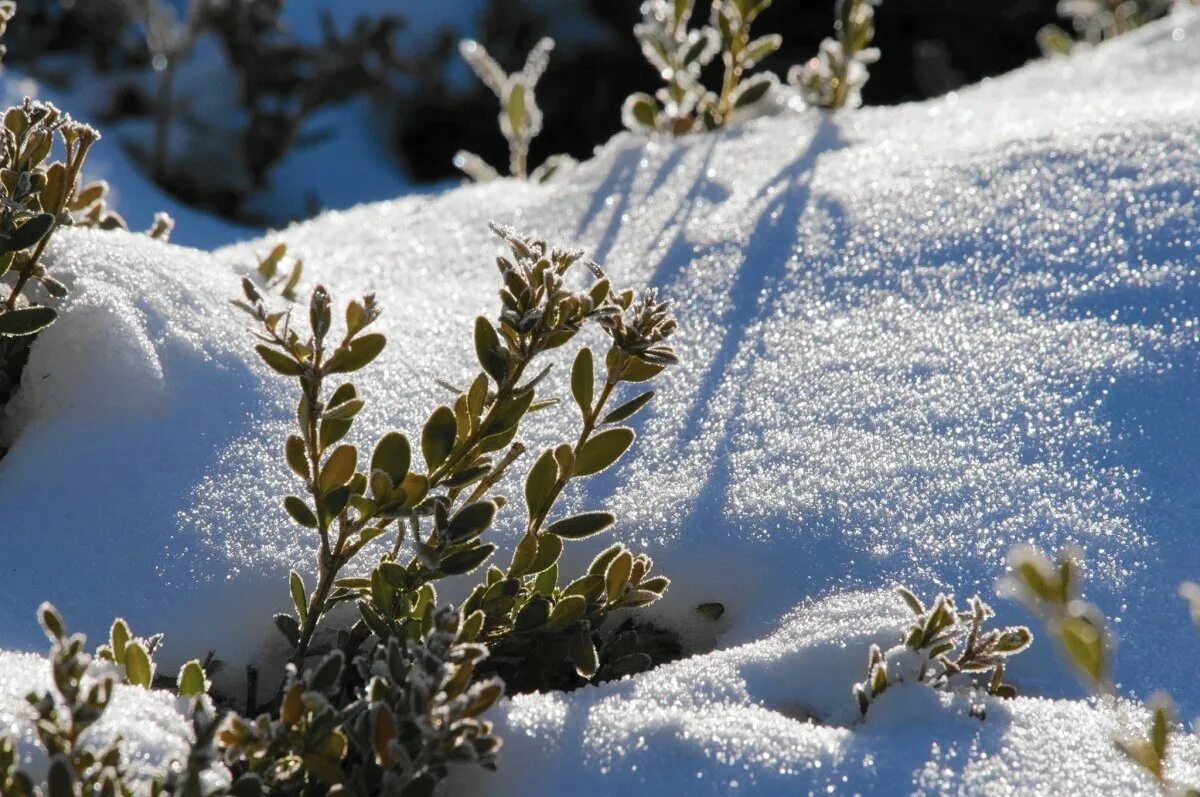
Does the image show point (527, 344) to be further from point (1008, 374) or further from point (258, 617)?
point (1008, 374)

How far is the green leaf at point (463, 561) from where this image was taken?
4.68ft

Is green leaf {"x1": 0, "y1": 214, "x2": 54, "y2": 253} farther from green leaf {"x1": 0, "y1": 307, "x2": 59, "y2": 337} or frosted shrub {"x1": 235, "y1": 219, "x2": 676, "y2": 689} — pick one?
frosted shrub {"x1": 235, "y1": 219, "x2": 676, "y2": 689}

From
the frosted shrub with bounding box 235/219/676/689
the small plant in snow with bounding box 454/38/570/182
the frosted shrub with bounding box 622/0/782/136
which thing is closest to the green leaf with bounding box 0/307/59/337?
the frosted shrub with bounding box 235/219/676/689

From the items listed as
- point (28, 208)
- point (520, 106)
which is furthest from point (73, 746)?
point (520, 106)

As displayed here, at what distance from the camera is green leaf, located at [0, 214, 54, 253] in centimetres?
159

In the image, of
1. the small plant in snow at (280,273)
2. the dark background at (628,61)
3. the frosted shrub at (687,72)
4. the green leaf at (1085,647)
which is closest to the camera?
the green leaf at (1085,647)

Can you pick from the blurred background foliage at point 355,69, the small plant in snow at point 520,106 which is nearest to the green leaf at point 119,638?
the small plant in snow at point 520,106

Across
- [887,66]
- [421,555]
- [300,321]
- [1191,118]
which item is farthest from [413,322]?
[887,66]

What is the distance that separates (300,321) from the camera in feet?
7.16

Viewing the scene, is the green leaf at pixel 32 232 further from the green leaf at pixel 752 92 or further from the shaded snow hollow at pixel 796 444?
the green leaf at pixel 752 92

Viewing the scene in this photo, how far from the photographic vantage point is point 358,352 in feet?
4.81

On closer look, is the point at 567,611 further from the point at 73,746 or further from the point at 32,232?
the point at 32,232

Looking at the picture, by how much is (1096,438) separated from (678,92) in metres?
1.62

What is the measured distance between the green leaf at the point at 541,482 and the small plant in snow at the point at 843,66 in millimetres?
1847
